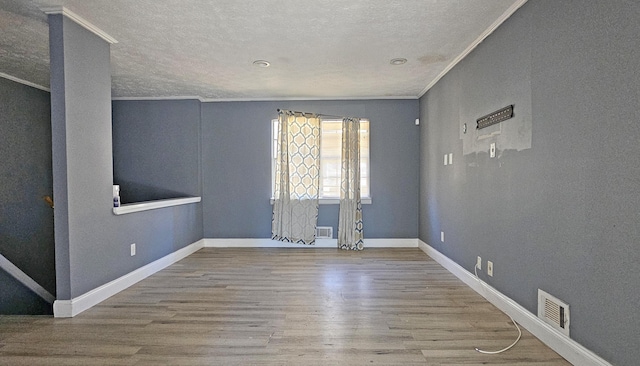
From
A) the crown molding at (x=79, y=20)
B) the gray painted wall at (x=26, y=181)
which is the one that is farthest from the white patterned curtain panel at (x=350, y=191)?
the gray painted wall at (x=26, y=181)

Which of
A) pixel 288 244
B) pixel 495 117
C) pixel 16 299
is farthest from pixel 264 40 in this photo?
pixel 16 299

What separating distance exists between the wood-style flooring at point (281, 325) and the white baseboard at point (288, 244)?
1.48m

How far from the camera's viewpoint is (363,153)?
5.57 m

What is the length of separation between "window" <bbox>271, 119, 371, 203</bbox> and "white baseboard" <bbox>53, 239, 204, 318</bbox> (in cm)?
198

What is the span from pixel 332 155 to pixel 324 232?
1282mm

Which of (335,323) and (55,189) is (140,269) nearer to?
(55,189)

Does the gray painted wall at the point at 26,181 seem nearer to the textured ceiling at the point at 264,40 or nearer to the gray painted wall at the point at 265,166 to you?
the textured ceiling at the point at 264,40

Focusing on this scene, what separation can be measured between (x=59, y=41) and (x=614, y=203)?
3.95m

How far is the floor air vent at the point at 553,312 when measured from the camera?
6.82 ft

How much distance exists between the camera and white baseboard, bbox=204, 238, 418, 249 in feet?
18.0

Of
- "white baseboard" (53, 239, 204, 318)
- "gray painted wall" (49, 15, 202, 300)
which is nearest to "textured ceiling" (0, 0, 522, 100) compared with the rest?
"gray painted wall" (49, 15, 202, 300)

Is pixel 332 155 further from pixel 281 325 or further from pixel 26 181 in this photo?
pixel 26 181

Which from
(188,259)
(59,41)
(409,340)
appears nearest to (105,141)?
(59,41)

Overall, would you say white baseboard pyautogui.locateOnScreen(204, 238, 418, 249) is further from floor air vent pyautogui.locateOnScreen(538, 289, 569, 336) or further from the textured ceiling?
floor air vent pyautogui.locateOnScreen(538, 289, 569, 336)
